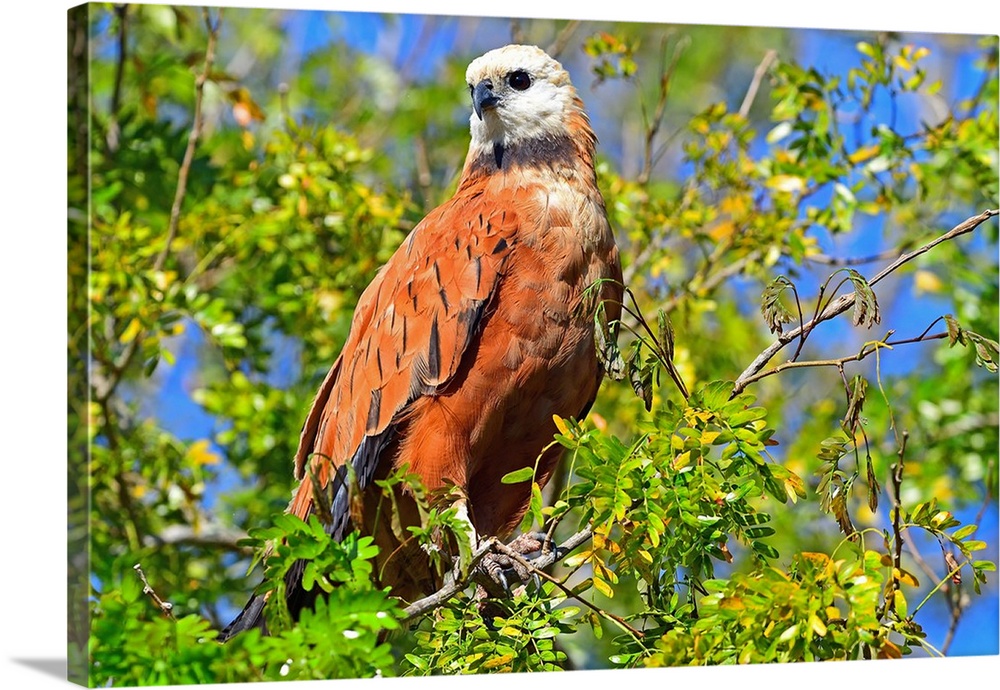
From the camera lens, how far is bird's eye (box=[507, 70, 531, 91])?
3.34 metres

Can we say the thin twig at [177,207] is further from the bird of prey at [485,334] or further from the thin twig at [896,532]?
the thin twig at [896,532]

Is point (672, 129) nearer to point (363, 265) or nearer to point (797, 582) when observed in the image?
point (363, 265)

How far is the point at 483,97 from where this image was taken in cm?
331

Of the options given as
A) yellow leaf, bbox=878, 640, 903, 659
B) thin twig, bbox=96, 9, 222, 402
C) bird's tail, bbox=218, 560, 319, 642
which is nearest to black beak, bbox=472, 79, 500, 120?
thin twig, bbox=96, 9, 222, 402

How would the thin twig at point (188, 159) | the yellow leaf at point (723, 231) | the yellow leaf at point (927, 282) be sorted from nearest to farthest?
the thin twig at point (188, 159) → the yellow leaf at point (723, 231) → the yellow leaf at point (927, 282)

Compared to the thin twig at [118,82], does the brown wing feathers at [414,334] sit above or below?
below

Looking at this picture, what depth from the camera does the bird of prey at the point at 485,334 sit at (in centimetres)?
312

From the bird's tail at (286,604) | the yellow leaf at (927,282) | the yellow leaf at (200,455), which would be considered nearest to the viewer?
the bird's tail at (286,604)

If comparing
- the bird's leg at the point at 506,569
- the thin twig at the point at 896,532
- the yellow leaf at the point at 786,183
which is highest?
the yellow leaf at the point at 786,183

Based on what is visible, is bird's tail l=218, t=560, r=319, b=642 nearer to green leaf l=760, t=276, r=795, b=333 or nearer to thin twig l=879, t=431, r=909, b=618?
green leaf l=760, t=276, r=795, b=333

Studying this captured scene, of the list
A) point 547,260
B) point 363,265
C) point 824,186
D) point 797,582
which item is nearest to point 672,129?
point 824,186

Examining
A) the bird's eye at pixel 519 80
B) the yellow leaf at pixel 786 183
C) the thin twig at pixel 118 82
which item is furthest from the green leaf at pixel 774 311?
the thin twig at pixel 118 82

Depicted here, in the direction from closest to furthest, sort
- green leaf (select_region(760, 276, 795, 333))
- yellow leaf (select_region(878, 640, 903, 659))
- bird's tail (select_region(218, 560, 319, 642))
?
green leaf (select_region(760, 276, 795, 333))
bird's tail (select_region(218, 560, 319, 642))
yellow leaf (select_region(878, 640, 903, 659))

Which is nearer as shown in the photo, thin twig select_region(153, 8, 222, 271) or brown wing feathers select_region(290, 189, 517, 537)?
brown wing feathers select_region(290, 189, 517, 537)
